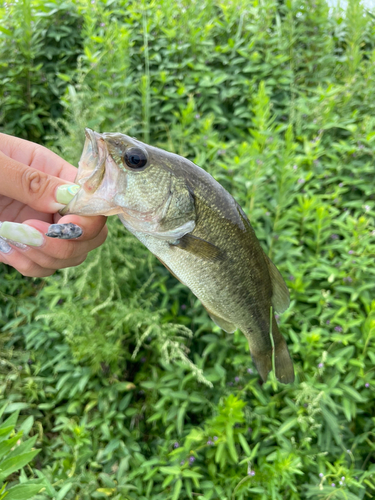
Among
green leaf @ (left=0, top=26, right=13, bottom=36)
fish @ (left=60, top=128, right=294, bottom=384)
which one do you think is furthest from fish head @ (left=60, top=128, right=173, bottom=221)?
green leaf @ (left=0, top=26, right=13, bottom=36)

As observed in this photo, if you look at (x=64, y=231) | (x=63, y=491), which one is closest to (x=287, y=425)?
(x=63, y=491)

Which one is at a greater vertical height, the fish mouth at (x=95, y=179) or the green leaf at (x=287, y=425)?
the fish mouth at (x=95, y=179)

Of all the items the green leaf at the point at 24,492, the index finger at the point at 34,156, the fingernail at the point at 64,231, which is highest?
the index finger at the point at 34,156

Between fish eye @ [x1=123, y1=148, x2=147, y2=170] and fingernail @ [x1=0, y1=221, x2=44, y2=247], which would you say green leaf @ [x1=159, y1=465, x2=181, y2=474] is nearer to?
fingernail @ [x1=0, y1=221, x2=44, y2=247]

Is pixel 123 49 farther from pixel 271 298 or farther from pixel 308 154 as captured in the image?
pixel 271 298

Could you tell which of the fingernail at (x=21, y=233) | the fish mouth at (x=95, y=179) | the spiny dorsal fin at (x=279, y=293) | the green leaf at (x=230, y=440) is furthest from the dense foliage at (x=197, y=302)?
the fish mouth at (x=95, y=179)

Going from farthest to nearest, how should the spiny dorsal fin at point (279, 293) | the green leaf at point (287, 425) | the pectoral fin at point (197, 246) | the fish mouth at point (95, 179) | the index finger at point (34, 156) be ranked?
the green leaf at point (287, 425) < the index finger at point (34, 156) < the spiny dorsal fin at point (279, 293) < the pectoral fin at point (197, 246) < the fish mouth at point (95, 179)

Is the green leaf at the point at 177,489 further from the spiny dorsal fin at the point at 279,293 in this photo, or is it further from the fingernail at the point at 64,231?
the fingernail at the point at 64,231

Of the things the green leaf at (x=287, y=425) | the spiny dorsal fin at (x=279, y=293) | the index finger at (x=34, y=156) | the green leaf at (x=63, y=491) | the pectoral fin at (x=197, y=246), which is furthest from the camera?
the green leaf at (x=287, y=425)

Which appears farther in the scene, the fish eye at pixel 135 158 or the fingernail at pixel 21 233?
the fingernail at pixel 21 233
